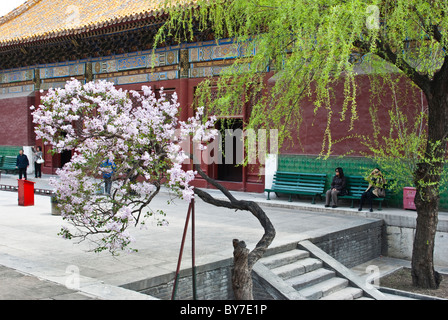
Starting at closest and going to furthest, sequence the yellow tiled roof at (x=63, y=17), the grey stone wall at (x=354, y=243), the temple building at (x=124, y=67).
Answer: the grey stone wall at (x=354, y=243) < the temple building at (x=124, y=67) < the yellow tiled roof at (x=63, y=17)

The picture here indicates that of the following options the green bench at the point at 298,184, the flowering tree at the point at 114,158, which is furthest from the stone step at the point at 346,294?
the green bench at the point at 298,184

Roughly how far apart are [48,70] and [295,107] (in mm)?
13960

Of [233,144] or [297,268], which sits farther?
[233,144]

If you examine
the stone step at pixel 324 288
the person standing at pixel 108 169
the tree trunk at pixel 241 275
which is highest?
the person standing at pixel 108 169

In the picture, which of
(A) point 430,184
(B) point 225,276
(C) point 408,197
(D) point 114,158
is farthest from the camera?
(C) point 408,197

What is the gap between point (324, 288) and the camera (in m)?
7.14

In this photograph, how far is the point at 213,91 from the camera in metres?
13.6

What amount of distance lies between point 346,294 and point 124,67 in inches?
437

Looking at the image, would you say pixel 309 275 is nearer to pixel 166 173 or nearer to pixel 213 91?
pixel 166 173

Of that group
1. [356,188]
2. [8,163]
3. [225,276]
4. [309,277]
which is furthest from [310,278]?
[8,163]

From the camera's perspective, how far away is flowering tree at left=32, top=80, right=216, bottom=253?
17.4 feet

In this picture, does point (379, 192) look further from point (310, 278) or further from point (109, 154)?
point (109, 154)

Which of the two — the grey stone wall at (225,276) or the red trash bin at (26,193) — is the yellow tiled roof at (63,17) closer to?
the red trash bin at (26,193)

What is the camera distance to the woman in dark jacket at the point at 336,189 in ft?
36.1
